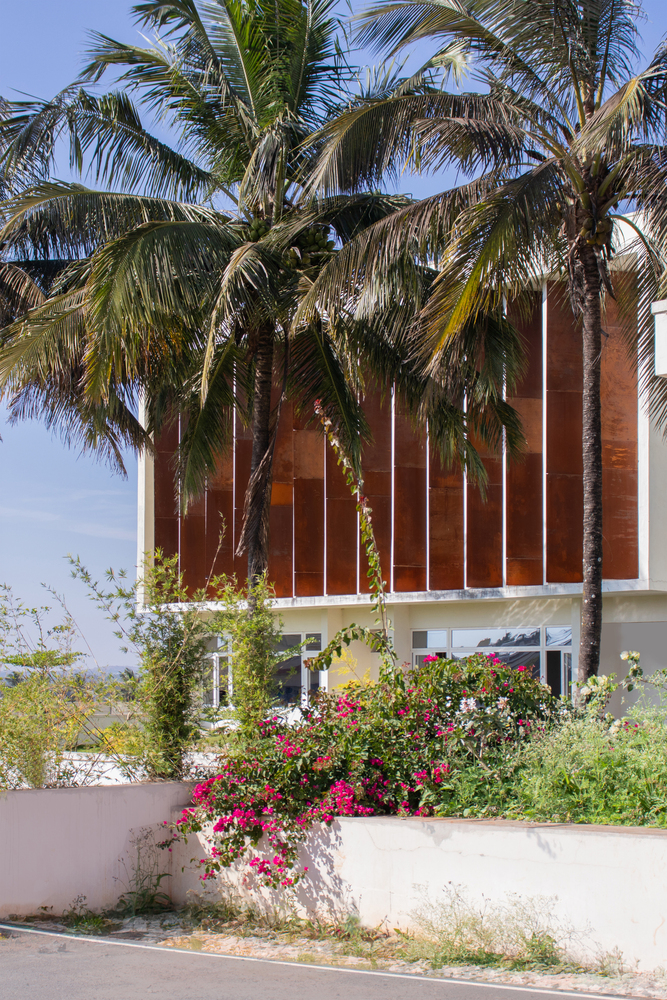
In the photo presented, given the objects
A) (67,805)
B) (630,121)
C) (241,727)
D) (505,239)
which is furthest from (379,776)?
(630,121)

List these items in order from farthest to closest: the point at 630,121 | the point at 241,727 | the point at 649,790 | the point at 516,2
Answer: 1. the point at 516,2
2. the point at 630,121
3. the point at 241,727
4. the point at 649,790

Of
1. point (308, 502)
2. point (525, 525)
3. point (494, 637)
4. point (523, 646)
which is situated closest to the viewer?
point (525, 525)

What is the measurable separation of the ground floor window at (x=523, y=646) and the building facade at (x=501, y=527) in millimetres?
34

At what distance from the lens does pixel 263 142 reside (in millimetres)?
12875

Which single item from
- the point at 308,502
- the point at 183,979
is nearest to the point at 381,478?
the point at 308,502

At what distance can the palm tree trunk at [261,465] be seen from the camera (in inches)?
513

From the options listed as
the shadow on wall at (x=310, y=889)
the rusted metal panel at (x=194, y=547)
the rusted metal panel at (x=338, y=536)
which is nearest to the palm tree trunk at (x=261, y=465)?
the shadow on wall at (x=310, y=889)

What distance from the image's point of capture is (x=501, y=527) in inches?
823

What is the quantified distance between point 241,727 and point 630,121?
697 centimetres

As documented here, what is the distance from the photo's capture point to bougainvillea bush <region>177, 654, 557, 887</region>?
7.59 meters

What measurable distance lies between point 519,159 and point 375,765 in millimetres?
7201

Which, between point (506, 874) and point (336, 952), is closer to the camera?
point (506, 874)

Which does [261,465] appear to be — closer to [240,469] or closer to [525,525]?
[525,525]

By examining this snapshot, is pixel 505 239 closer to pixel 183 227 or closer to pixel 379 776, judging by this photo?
pixel 183 227
